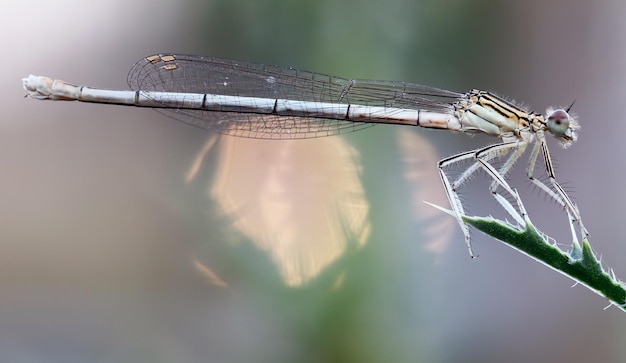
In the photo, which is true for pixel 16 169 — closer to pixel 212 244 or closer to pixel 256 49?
pixel 212 244

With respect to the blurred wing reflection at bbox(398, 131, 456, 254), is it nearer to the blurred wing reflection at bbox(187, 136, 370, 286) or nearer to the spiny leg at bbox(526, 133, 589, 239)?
the blurred wing reflection at bbox(187, 136, 370, 286)

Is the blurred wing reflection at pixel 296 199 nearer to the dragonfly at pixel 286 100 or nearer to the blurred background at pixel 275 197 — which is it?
the blurred background at pixel 275 197

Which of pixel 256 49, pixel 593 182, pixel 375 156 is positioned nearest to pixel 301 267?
pixel 375 156

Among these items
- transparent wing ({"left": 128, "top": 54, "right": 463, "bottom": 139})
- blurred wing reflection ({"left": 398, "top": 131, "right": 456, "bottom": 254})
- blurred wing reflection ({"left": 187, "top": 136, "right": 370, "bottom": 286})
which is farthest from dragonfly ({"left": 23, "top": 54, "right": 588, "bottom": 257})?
blurred wing reflection ({"left": 398, "top": 131, "right": 456, "bottom": 254})

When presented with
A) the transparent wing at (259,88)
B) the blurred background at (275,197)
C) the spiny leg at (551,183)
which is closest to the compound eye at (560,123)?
the spiny leg at (551,183)

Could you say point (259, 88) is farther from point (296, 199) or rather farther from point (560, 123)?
point (296, 199)
